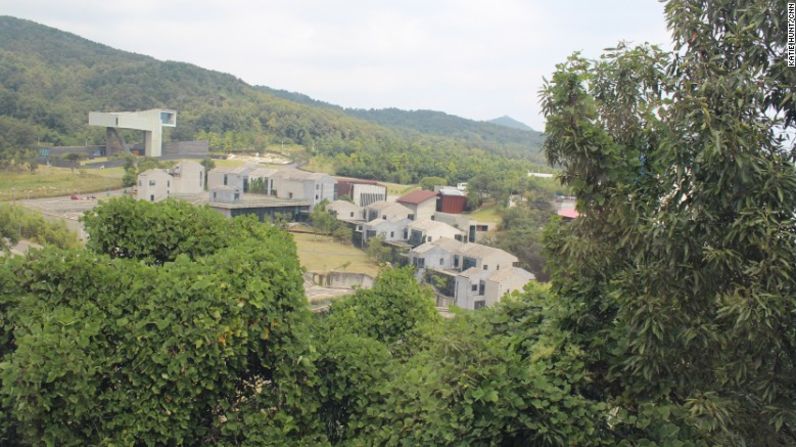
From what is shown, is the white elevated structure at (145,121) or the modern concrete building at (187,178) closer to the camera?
the modern concrete building at (187,178)

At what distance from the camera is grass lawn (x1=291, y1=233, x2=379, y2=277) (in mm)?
26906

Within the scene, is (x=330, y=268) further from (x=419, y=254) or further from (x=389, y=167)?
(x=389, y=167)

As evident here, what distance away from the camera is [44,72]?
57.6 m

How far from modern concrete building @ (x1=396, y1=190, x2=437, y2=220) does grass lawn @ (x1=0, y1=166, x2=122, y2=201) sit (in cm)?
1434

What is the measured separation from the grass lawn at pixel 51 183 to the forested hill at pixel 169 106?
69.8 inches

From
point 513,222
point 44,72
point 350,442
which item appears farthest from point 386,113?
point 350,442

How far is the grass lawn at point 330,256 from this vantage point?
2691 cm

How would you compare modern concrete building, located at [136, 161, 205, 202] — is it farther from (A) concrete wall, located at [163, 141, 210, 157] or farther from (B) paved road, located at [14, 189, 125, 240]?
(A) concrete wall, located at [163, 141, 210, 157]

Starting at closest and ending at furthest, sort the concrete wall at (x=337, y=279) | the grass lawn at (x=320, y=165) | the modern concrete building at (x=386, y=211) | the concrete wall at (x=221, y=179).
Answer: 1. the concrete wall at (x=337, y=279)
2. the modern concrete building at (x=386, y=211)
3. the concrete wall at (x=221, y=179)
4. the grass lawn at (x=320, y=165)

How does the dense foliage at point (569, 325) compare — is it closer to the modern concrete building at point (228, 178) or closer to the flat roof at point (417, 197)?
the flat roof at point (417, 197)

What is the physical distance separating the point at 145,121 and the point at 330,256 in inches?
794

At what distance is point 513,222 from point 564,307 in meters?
29.6

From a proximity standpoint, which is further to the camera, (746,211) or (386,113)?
(386,113)

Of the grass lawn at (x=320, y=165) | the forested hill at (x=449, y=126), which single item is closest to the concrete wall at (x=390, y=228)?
the grass lawn at (x=320, y=165)
